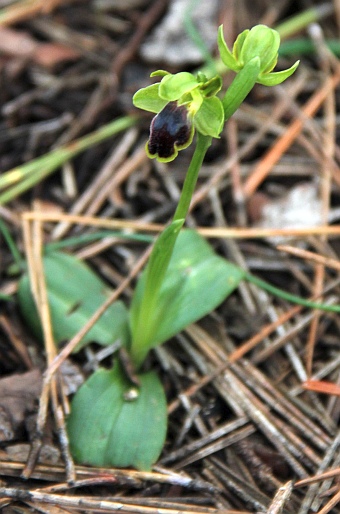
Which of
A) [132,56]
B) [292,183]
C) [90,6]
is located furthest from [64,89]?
[292,183]

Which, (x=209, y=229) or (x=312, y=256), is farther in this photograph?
(x=209, y=229)

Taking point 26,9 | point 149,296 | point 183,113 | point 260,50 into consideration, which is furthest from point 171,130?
point 26,9

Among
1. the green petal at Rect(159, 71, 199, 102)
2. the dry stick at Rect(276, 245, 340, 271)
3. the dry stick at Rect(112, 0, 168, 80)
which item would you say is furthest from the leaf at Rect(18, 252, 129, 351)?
the dry stick at Rect(112, 0, 168, 80)

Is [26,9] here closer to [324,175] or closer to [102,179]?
[102,179]

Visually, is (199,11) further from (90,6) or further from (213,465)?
(213,465)

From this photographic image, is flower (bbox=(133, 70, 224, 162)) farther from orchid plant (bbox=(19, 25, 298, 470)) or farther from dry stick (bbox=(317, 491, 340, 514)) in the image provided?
dry stick (bbox=(317, 491, 340, 514))
